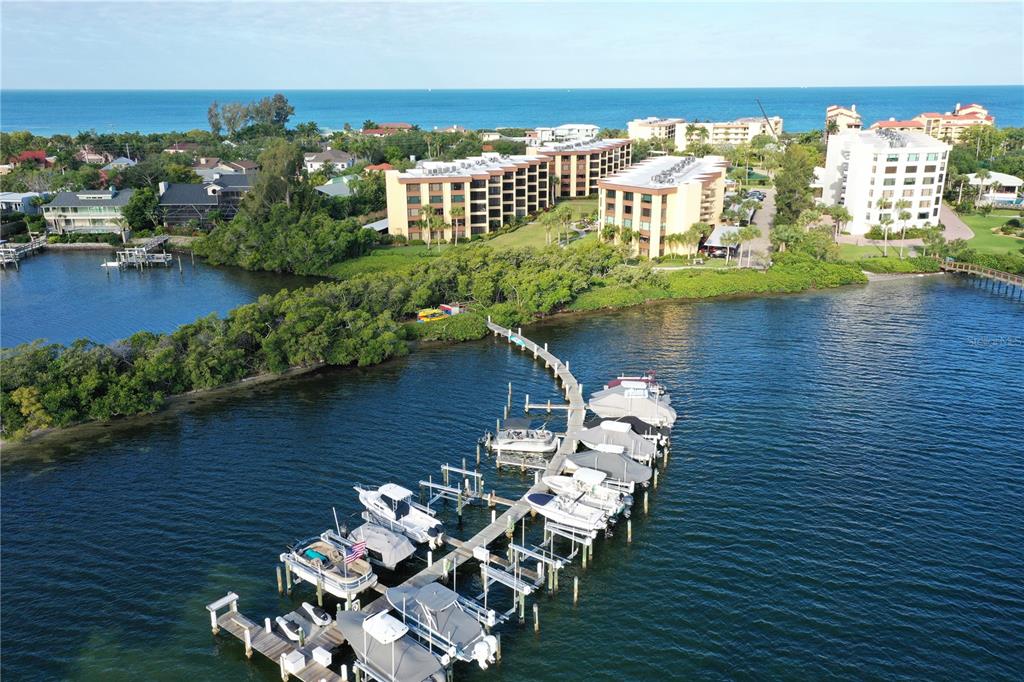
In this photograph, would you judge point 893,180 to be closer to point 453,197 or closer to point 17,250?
point 453,197

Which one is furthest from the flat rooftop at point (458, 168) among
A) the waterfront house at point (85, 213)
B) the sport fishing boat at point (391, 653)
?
the sport fishing boat at point (391, 653)

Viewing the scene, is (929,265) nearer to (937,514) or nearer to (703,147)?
(937,514)

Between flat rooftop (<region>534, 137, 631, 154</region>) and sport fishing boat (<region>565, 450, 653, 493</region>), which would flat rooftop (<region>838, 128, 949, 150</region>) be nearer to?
flat rooftop (<region>534, 137, 631, 154</region>)

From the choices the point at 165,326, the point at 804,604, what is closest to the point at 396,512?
the point at 804,604

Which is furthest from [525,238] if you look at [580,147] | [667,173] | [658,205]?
[580,147]

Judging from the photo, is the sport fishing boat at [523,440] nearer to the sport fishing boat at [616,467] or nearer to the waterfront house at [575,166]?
the sport fishing boat at [616,467]
